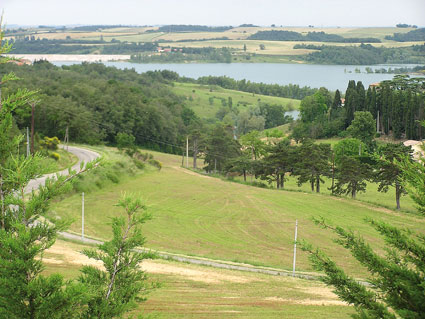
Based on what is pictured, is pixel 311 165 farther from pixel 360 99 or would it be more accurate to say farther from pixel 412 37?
pixel 412 37

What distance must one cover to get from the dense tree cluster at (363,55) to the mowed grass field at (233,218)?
140689 millimetres

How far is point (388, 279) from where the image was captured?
620cm

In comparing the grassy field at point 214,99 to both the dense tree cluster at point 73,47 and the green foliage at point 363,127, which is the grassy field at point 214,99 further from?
the dense tree cluster at point 73,47

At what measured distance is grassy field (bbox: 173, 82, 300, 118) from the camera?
336 ft

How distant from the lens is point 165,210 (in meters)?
27.5

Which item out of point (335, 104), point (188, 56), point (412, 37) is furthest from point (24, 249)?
point (412, 37)

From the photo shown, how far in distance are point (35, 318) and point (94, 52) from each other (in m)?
179

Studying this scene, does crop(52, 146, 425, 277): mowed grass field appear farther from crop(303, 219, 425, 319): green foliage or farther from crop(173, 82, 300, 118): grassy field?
crop(173, 82, 300, 118): grassy field

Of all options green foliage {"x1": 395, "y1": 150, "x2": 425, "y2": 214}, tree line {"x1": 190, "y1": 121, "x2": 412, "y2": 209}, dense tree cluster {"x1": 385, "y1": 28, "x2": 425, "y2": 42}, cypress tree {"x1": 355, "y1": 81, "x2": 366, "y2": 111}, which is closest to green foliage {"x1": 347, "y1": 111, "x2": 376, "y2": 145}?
tree line {"x1": 190, "y1": 121, "x2": 412, "y2": 209}

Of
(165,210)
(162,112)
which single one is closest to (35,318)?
(165,210)

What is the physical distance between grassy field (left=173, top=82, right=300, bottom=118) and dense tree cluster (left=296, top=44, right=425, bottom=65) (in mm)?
65752

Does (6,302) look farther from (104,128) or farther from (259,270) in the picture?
(104,128)

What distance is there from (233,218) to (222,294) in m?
12.7

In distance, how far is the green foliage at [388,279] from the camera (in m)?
5.93
